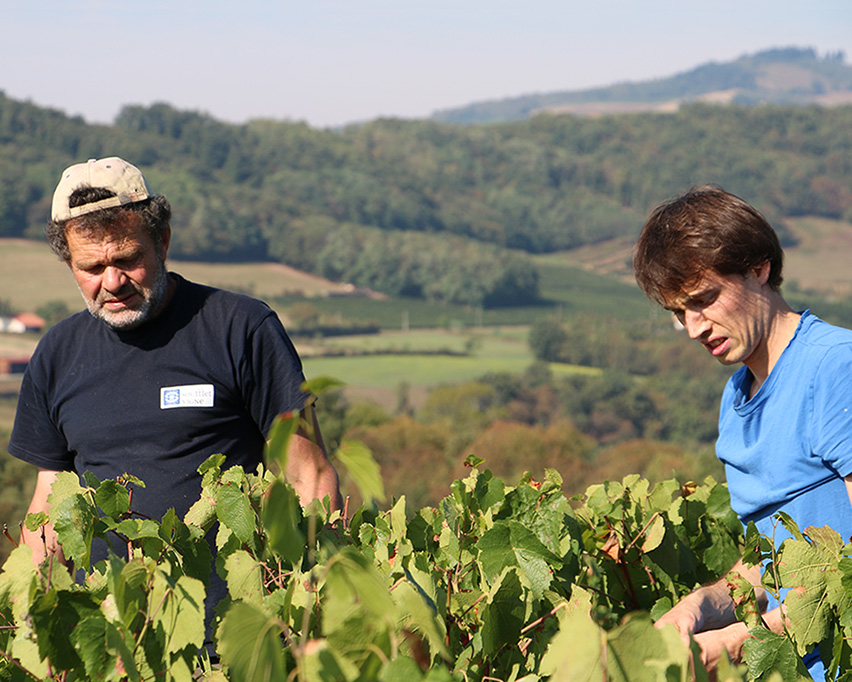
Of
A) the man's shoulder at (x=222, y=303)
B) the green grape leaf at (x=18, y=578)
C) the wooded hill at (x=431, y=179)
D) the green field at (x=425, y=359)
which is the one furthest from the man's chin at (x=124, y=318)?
the wooded hill at (x=431, y=179)

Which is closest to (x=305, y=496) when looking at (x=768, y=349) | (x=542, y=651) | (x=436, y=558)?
(x=436, y=558)

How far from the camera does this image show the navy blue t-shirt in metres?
2.63

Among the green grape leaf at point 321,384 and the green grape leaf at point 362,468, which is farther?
the green grape leaf at point 362,468

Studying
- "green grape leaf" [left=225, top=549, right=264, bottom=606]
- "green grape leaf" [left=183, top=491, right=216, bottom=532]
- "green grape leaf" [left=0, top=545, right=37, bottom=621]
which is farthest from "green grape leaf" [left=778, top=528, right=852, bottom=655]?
"green grape leaf" [left=0, top=545, right=37, bottom=621]

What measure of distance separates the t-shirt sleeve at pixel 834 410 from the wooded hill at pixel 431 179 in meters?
82.9

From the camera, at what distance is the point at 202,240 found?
85812 mm

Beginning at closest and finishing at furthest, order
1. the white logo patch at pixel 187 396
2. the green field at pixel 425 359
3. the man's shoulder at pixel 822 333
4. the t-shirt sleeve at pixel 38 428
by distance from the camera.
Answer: the man's shoulder at pixel 822 333
the white logo patch at pixel 187 396
the t-shirt sleeve at pixel 38 428
the green field at pixel 425 359

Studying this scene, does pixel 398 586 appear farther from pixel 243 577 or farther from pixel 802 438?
pixel 802 438

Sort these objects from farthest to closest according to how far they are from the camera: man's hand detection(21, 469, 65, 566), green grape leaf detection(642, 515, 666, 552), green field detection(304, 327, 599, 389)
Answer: green field detection(304, 327, 599, 389)
man's hand detection(21, 469, 65, 566)
green grape leaf detection(642, 515, 666, 552)

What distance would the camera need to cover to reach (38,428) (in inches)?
111

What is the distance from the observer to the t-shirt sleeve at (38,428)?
2811 millimetres

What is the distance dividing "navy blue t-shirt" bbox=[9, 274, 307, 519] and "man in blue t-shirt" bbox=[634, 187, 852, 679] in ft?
3.56

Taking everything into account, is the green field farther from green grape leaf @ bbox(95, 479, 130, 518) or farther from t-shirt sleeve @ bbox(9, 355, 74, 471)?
green grape leaf @ bbox(95, 479, 130, 518)

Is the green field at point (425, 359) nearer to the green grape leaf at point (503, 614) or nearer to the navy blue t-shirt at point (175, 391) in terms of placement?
the navy blue t-shirt at point (175, 391)
